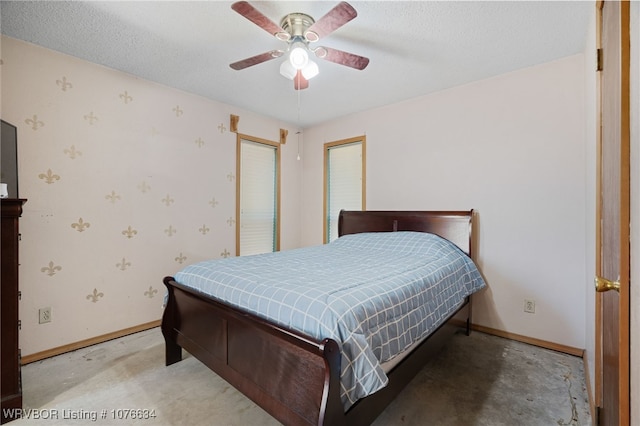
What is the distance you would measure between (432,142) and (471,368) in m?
2.13

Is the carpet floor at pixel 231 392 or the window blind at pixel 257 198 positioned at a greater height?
the window blind at pixel 257 198

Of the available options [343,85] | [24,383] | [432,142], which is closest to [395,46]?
[343,85]

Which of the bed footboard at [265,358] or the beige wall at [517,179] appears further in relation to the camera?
the beige wall at [517,179]

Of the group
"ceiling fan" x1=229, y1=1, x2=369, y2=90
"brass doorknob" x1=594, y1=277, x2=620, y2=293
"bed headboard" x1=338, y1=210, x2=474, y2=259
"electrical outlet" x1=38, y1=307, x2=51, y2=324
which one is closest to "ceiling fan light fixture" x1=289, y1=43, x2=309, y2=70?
"ceiling fan" x1=229, y1=1, x2=369, y2=90

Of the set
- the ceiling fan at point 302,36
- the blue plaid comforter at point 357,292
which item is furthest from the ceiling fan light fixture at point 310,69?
the blue plaid comforter at point 357,292

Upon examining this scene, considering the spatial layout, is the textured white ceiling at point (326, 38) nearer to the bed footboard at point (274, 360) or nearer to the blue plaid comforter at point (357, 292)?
the blue plaid comforter at point (357, 292)

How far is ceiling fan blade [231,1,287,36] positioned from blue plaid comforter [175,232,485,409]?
4.67 feet

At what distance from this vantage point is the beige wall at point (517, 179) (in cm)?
238

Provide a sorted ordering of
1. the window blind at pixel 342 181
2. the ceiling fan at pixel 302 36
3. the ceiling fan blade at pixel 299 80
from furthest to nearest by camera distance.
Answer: the window blind at pixel 342 181
the ceiling fan blade at pixel 299 80
the ceiling fan at pixel 302 36

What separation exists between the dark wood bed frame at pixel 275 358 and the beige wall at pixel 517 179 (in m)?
0.73

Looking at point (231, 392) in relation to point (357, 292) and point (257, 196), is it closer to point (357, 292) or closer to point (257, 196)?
point (357, 292)

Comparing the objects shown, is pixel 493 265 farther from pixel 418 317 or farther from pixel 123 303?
pixel 123 303

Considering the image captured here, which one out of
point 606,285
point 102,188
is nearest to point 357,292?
point 606,285

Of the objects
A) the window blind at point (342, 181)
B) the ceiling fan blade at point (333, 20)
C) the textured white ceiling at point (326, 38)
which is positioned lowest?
the window blind at point (342, 181)
